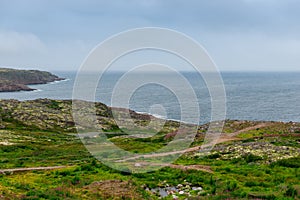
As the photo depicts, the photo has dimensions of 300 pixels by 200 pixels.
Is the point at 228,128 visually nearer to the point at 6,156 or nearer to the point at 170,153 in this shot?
the point at 170,153

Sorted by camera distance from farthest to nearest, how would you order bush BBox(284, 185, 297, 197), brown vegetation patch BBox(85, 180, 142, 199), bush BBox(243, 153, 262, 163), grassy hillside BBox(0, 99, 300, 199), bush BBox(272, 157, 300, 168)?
bush BBox(243, 153, 262, 163)
bush BBox(272, 157, 300, 168)
grassy hillside BBox(0, 99, 300, 199)
brown vegetation patch BBox(85, 180, 142, 199)
bush BBox(284, 185, 297, 197)

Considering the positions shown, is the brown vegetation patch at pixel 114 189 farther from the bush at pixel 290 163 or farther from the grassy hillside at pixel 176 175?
the bush at pixel 290 163

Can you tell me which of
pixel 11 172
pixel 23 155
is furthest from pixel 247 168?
pixel 23 155

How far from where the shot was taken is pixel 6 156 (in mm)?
50750

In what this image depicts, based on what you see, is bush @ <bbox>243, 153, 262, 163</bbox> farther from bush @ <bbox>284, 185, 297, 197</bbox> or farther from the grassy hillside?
bush @ <bbox>284, 185, 297, 197</bbox>

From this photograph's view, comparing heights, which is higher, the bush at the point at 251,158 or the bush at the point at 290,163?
the bush at the point at 290,163

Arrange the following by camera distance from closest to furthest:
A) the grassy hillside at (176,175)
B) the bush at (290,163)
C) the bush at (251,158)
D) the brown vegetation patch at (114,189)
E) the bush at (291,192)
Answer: the bush at (291,192) < the brown vegetation patch at (114,189) < the grassy hillside at (176,175) < the bush at (290,163) < the bush at (251,158)

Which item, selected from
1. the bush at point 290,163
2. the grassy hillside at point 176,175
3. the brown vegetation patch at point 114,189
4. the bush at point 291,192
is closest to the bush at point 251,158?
the grassy hillside at point 176,175

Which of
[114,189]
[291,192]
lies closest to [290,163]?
[291,192]

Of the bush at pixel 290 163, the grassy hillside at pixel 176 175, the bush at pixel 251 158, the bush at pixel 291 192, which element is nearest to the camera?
the bush at pixel 291 192

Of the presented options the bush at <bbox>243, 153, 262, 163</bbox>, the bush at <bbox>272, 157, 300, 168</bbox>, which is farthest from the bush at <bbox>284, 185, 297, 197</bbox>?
the bush at <bbox>243, 153, 262, 163</bbox>

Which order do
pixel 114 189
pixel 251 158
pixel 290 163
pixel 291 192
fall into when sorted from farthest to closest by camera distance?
pixel 251 158, pixel 290 163, pixel 114 189, pixel 291 192

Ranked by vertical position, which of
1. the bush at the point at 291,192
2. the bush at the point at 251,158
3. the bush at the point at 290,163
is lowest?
the bush at the point at 251,158

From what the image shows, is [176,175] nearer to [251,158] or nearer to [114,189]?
[114,189]
